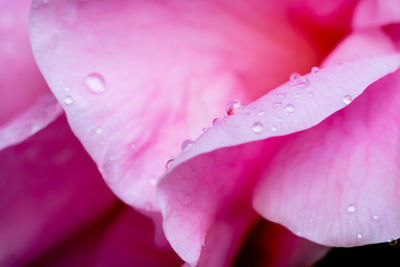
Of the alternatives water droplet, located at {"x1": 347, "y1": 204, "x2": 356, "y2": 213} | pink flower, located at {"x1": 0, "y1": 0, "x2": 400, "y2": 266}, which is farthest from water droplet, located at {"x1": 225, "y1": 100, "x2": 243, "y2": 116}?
water droplet, located at {"x1": 347, "y1": 204, "x2": 356, "y2": 213}

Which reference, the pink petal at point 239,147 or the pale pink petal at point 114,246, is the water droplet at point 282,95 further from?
the pale pink petal at point 114,246

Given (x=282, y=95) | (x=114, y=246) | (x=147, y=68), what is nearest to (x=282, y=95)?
(x=282, y=95)

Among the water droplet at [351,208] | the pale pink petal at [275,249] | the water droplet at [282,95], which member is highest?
the water droplet at [282,95]

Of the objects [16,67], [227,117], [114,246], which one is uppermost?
[227,117]

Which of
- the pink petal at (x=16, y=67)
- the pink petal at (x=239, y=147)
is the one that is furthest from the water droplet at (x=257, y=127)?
the pink petal at (x=16, y=67)

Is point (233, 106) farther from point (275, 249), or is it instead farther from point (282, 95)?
point (275, 249)

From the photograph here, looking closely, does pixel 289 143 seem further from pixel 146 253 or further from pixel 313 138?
pixel 146 253
